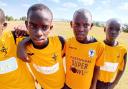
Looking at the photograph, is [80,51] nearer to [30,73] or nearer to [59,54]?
[59,54]

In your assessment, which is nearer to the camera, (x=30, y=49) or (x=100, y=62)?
(x=30, y=49)

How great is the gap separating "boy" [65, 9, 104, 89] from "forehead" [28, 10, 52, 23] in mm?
495

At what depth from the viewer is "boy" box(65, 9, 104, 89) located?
3.65 m

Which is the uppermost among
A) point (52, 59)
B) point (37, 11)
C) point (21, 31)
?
point (37, 11)

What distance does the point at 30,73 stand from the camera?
11.6 ft

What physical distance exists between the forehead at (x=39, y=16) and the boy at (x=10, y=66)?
1.37ft

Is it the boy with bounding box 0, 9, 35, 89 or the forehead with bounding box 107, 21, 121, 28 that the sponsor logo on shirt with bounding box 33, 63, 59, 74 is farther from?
the forehead with bounding box 107, 21, 121, 28

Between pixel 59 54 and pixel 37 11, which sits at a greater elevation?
pixel 37 11

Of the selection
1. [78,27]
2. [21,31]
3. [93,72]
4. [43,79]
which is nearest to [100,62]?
[93,72]

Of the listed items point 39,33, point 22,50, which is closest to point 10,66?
point 22,50

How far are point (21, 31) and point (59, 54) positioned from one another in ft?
1.75

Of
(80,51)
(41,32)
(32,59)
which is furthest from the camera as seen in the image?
(80,51)

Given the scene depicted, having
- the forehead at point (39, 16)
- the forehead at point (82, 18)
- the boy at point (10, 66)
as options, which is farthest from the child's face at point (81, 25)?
the boy at point (10, 66)

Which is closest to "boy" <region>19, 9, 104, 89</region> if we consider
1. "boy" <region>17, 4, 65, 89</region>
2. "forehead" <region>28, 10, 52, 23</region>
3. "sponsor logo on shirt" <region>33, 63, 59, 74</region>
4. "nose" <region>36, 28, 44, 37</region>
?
"boy" <region>17, 4, 65, 89</region>
